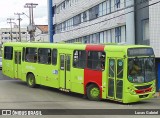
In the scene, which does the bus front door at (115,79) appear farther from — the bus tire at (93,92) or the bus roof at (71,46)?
the bus tire at (93,92)

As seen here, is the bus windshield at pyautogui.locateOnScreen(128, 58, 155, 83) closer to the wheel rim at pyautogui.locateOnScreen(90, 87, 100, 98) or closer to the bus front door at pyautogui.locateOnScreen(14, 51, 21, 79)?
the wheel rim at pyautogui.locateOnScreen(90, 87, 100, 98)

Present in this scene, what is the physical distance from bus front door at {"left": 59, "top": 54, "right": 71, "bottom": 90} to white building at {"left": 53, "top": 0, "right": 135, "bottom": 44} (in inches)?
361

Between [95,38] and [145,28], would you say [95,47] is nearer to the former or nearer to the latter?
[145,28]

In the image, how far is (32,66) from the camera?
2367 centimetres

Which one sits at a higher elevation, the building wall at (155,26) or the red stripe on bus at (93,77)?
the building wall at (155,26)

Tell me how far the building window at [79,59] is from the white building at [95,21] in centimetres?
950

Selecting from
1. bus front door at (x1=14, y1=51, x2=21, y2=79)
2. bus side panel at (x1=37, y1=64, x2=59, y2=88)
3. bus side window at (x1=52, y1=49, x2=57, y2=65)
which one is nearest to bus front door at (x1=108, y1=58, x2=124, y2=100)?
bus side panel at (x1=37, y1=64, x2=59, y2=88)

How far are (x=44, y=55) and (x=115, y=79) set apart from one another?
6.29 metres

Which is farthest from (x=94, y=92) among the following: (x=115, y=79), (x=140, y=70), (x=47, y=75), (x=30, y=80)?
(x=30, y=80)

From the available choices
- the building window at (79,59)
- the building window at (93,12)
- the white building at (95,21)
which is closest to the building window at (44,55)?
the building window at (79,59)

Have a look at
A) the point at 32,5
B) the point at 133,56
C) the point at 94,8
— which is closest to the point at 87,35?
the point at 94,8

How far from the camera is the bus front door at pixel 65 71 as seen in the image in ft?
67.1

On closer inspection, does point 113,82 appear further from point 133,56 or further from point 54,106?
point 54,106

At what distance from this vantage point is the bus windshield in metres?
17.4
